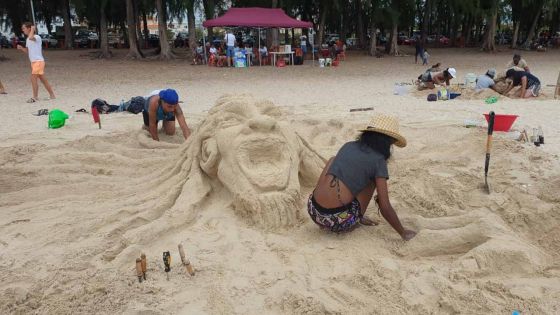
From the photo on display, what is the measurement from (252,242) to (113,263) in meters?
0.89

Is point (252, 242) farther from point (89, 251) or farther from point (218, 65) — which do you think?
point (218, 65)

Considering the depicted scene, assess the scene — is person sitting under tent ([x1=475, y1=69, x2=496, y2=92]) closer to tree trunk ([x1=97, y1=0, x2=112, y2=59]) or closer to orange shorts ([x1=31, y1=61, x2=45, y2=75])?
orange shorts ([x1=31, y1=61, x2=45, y2=75])

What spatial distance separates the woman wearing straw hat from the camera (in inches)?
118

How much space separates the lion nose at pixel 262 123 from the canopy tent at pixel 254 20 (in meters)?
14.0

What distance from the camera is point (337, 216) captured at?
10.1 ft

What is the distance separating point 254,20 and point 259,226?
15.0 m

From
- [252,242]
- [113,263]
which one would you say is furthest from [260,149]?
[113,263]

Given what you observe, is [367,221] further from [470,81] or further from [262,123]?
[470,81]

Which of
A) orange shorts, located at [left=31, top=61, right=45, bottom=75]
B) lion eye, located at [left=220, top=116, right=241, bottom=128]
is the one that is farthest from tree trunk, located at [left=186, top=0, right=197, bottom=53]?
lion eye, located at [left=220, top=116, right=241, bottom=128]

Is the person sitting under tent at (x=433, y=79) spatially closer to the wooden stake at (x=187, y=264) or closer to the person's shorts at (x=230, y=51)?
the wooden stake at (x=187, y=264)

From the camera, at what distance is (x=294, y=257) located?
115 inches

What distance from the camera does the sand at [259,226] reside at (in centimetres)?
249

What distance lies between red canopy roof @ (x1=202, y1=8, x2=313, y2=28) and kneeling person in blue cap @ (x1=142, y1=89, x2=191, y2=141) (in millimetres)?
11400

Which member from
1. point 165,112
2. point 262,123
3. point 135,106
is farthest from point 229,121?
point 135,106
